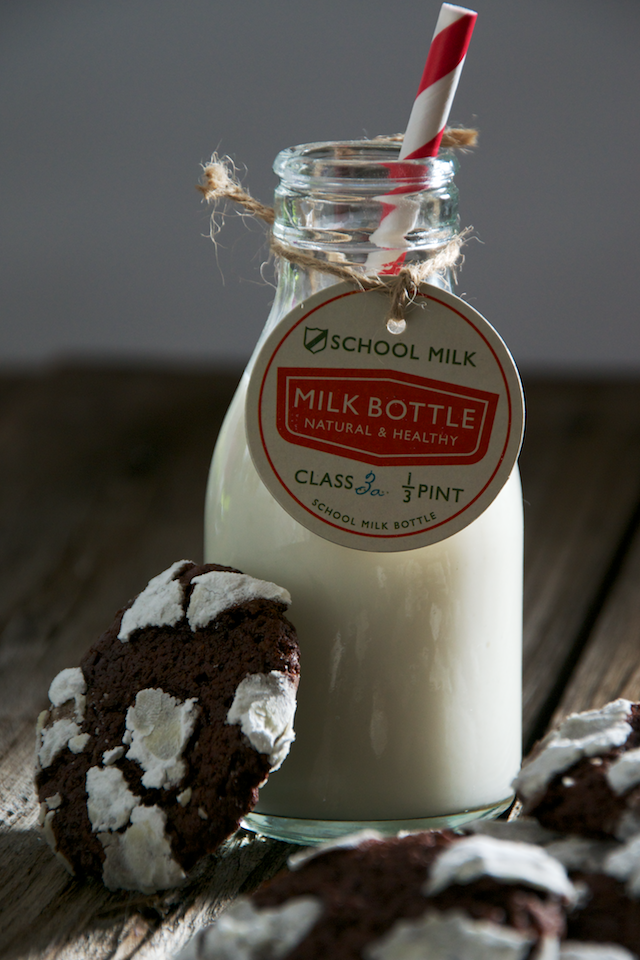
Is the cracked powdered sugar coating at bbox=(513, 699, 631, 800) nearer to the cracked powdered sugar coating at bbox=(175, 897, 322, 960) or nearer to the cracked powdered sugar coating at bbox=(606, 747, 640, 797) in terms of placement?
the cracked powdered sugar coating at bbox=(606, 747, 640, 797)

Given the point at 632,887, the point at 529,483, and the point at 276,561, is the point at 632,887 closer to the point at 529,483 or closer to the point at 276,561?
the point at 276,561

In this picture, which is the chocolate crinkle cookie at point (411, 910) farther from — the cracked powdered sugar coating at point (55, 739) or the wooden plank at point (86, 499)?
the wooden plank at point (86, 499)

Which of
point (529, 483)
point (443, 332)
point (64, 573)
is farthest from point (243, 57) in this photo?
point (443, 332)

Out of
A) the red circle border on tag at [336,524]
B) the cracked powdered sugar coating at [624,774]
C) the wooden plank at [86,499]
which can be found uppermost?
the red circle border on tag at [336,524]

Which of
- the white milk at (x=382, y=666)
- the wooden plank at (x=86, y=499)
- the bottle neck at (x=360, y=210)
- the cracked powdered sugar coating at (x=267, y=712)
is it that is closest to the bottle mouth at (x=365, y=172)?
the bottle neck at (x=360, y=210)

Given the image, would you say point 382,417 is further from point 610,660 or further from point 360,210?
point 610,660

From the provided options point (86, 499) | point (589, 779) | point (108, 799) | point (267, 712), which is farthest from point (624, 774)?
point (86, 499)

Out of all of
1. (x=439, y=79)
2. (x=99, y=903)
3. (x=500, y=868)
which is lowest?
(x=99, y=903)
